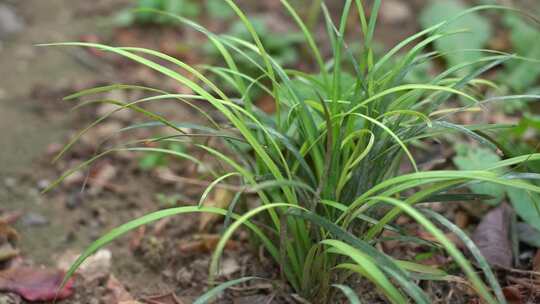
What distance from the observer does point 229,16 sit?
3.16 metres

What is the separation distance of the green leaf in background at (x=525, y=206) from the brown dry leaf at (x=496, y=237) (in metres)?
0.07

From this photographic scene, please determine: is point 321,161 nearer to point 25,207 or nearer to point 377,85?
point 377,85

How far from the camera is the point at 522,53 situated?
279cm

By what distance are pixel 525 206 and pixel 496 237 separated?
0.39ft

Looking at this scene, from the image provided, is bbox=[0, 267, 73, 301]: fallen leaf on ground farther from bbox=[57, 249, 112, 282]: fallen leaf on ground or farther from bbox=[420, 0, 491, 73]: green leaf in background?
bbox=[420, 0, 491, 73]: green leaf in background

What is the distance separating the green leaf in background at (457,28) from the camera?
2.80 metres

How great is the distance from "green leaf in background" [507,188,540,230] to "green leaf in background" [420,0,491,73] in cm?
107

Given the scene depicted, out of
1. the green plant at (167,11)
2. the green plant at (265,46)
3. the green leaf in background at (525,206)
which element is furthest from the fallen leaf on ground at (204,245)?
the green plant at (167,11)

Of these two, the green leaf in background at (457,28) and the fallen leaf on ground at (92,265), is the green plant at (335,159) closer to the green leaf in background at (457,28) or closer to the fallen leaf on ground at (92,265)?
the fallen leaf on ground at (92,265)

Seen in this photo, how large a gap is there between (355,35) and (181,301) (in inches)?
72.2

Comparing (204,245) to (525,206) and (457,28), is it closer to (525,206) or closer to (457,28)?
(525,206)

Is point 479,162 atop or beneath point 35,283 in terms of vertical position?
atop

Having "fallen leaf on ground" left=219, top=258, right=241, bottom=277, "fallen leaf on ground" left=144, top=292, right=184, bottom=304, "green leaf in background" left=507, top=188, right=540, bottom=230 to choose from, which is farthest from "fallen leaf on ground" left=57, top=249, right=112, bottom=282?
"green leaf in background" left=507, top=188, right=540, bottom=230

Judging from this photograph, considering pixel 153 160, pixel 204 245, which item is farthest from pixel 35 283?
pixel 153 160
